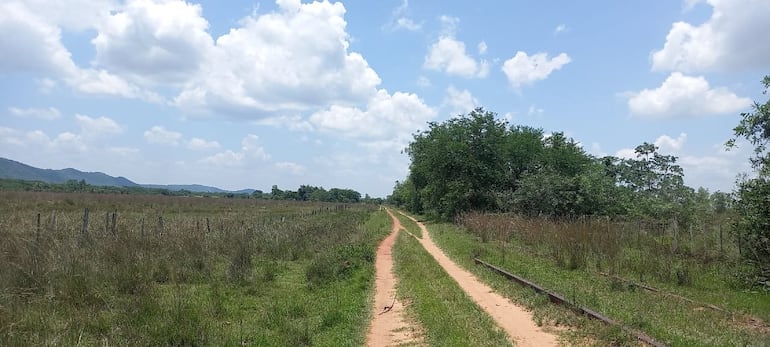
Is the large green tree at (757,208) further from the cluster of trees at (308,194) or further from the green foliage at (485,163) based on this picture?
the cluster of trees at (308,194)

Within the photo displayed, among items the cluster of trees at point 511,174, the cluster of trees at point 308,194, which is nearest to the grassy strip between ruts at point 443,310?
the cluster of trees at point 511,174

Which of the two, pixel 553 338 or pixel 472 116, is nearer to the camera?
pixel 553 338

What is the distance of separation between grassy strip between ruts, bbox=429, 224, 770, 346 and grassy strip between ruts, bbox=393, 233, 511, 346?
48.1 inches

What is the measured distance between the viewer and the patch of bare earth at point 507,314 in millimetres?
Answer: 8102

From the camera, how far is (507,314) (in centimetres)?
993

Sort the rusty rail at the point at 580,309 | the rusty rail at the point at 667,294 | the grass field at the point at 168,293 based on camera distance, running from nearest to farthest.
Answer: the rusty rail at the point at 580,309, the grass field at the point at 168,293, the rusty rail at the point at 667,294

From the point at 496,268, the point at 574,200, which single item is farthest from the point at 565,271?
the point at 574,200

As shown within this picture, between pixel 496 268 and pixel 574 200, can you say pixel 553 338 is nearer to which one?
pixel 496 268

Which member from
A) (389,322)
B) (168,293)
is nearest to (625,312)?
(389,322)

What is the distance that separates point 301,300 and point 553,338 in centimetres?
554

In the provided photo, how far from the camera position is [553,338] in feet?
26.7

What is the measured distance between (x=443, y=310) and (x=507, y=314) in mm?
1275

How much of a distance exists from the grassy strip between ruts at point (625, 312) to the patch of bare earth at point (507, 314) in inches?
11.7

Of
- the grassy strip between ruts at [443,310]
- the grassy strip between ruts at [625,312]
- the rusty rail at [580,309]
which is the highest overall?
the rusty rail at [580,309]
